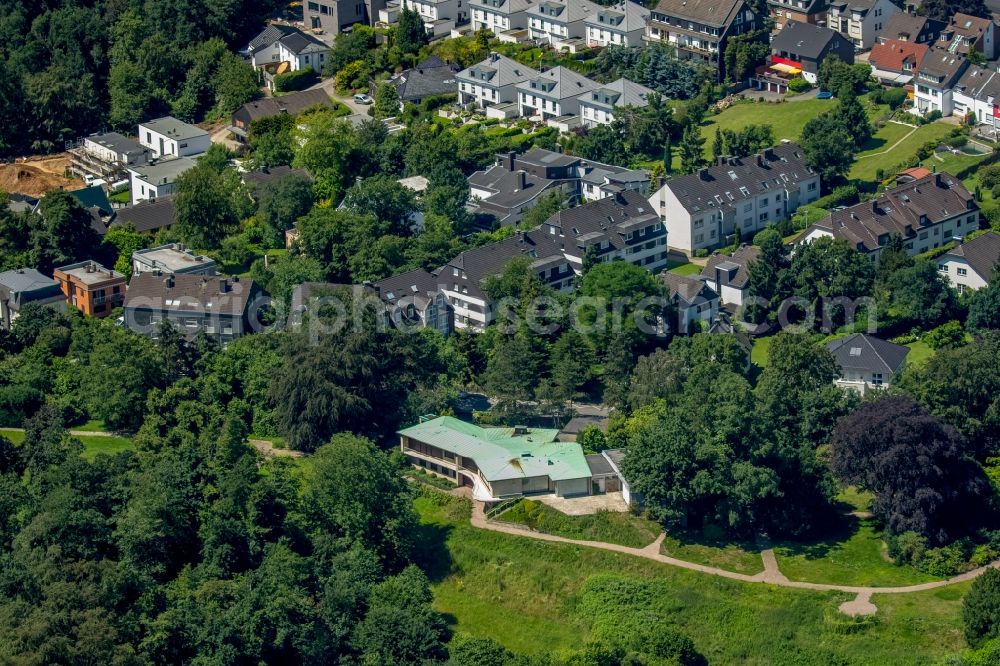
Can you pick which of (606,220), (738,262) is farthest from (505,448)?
(738,262)

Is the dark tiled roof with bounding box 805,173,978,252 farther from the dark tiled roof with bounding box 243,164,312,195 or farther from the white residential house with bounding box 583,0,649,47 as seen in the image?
the dark tiled roof with bounding box 243,164,312,195

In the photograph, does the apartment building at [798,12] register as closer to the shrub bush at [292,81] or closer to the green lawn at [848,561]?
the shrub bush at [292,81]

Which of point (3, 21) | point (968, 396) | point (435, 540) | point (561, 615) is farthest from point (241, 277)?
point (3, 21)

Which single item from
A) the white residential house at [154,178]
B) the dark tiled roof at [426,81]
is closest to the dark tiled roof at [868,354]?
the dark tiled roof at [426,81]

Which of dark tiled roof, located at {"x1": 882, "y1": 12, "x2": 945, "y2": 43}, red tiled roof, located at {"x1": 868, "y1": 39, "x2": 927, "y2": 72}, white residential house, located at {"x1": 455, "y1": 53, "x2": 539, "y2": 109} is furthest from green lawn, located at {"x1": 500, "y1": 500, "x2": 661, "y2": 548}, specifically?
dark tiled roof, located at {"x1": 882, "y1": 12, "x2": 945, "y2": 43}

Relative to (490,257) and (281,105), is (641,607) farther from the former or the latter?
(281,105)

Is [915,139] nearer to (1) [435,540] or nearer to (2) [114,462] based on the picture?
(1) [435,540]

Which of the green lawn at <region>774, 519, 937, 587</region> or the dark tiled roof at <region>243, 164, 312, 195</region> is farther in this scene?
the dark tiled roof at <region>243, 164, 312, 195</region>
